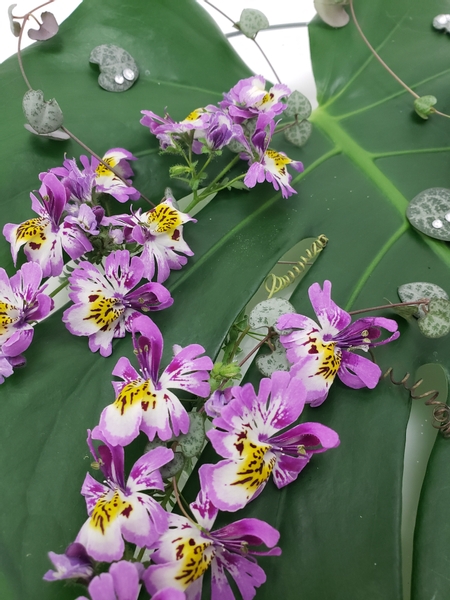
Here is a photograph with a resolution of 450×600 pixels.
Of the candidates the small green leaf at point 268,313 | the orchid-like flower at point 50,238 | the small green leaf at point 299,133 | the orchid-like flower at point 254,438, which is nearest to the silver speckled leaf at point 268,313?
the small green leaf at point 268,313

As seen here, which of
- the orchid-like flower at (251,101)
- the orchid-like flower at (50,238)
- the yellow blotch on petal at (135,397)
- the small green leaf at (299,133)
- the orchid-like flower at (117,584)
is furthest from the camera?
the small green leaf at (299,133)

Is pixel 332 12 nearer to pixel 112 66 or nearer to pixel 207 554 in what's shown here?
pixel 112 66

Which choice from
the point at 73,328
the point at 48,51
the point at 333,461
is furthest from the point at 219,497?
the point at 48,51

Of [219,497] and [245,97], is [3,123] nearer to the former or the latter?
[245,97]

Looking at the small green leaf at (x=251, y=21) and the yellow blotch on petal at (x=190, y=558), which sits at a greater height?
the small green leaf at (x=251, y=21)

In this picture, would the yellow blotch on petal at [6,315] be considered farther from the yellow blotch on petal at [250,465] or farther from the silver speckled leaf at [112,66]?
the silver speckled leaf at [112,66]

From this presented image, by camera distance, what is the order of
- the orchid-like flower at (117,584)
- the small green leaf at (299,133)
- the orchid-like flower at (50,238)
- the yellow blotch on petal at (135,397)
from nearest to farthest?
the orchid-like flower at (117,584) < the yellow blotch on petal at (135,397) < the orchid-like flower at (50,238) < the small green leaf at (299,133)
